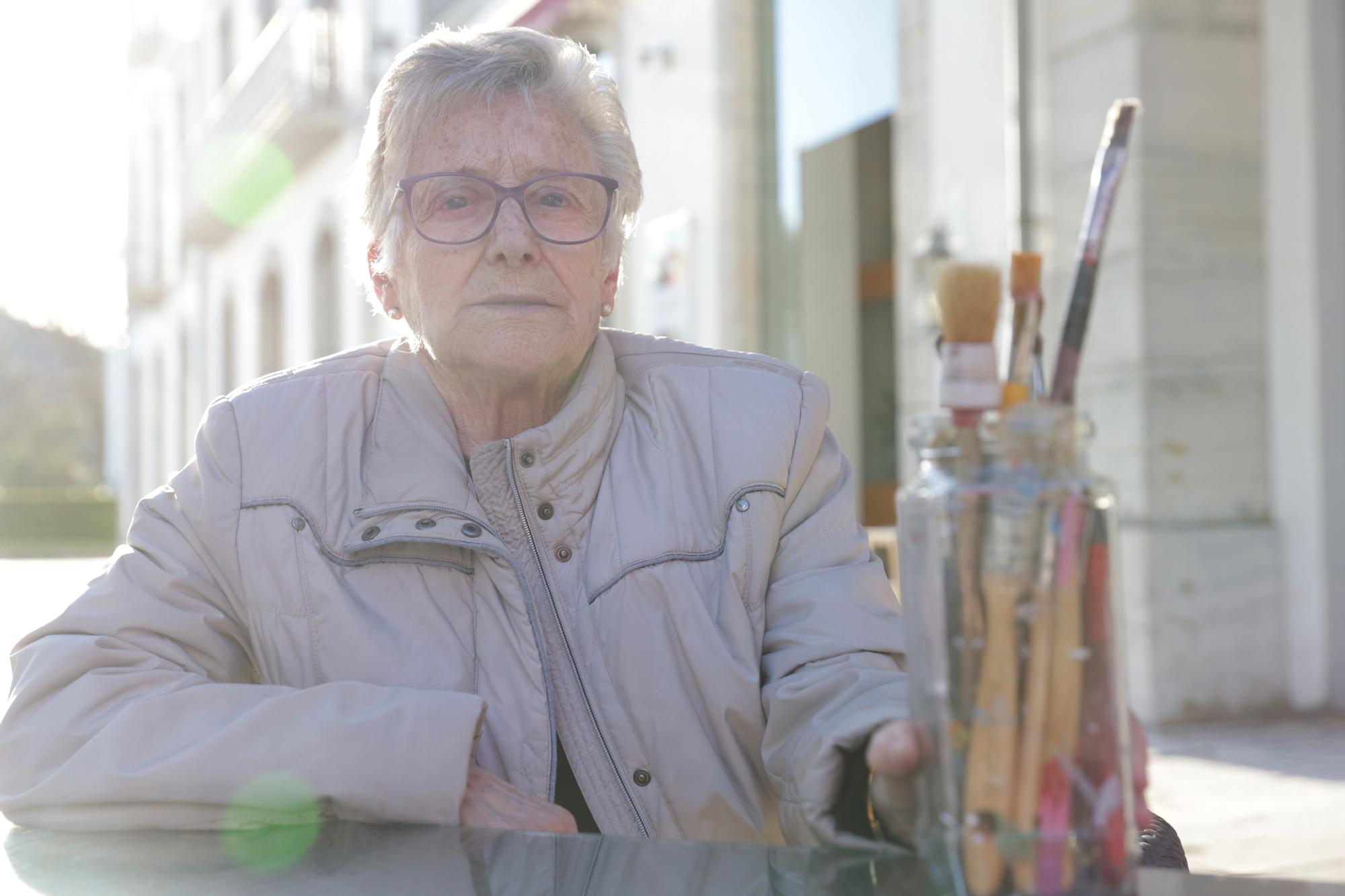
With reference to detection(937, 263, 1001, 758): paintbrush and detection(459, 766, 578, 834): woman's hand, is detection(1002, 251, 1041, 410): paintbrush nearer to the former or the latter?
detection(937, 263, 1001, 758): paintbrush

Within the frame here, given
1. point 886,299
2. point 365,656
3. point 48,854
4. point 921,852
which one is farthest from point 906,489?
point 886,299

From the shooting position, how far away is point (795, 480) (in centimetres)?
189

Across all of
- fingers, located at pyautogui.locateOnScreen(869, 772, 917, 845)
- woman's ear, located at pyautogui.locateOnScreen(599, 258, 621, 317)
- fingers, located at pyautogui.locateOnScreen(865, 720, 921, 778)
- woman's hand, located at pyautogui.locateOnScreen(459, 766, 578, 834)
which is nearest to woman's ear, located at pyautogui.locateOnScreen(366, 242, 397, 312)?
woman's ear, located at pyautogui.locateOnScreen(599, 258, 621, 317)

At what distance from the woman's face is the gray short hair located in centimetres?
3

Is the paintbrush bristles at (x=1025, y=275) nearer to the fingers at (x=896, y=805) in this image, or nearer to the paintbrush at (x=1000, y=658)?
the paintbrush at (x=1000, y=658)

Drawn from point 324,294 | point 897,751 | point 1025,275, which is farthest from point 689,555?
point 324,294

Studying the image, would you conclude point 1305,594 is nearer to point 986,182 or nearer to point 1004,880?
point 986,182

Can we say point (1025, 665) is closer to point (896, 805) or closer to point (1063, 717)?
point (1063, 717)

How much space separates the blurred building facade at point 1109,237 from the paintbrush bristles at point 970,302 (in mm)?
3372

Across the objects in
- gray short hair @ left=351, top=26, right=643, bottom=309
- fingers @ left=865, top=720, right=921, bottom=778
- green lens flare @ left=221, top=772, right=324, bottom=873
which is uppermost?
gray short hair @ left=351, top=26, right=643, bottom=309

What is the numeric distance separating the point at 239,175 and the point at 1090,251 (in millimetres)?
18944

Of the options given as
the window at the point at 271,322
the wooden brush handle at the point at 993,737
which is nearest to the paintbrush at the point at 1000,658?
the wooden brush handle at the point at 993,737

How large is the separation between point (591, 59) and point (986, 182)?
429 cm

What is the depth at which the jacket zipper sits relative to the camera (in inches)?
67.1
